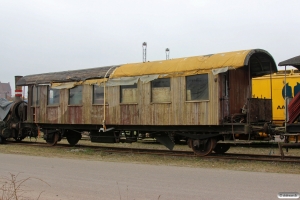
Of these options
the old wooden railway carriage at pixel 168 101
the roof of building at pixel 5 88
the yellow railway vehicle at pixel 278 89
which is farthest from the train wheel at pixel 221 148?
the roof of building at pixel 5 88

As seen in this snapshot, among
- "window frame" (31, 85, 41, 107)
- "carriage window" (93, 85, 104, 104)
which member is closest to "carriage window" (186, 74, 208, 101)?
"carriage window" (93, 85, 104, 104)

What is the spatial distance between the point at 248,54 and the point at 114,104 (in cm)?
560

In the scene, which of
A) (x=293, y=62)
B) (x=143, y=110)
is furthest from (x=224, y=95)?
(x=143, y=110)

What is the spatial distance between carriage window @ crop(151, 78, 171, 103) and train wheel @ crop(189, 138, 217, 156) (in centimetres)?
183

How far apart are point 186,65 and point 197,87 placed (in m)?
0.92

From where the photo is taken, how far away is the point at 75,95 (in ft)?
52.6

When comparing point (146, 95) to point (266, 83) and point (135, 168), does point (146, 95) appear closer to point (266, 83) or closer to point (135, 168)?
point (135, 168)

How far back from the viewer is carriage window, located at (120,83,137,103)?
14.3 meters

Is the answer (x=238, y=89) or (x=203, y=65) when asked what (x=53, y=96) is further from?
(x=238, y=89)

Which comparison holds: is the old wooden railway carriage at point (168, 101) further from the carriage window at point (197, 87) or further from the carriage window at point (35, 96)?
the carriage window at point (35, 96)

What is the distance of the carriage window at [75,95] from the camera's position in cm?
1589

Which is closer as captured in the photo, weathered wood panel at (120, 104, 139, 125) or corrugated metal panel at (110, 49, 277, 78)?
corrugated metal panel at (110, 49, 277, 78)

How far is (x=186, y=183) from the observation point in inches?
314

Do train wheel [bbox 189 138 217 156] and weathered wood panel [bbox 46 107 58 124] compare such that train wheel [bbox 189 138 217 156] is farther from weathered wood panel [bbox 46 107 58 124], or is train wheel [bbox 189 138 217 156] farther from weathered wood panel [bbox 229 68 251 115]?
weathered wood panel [bbox 46 107 58 124]
